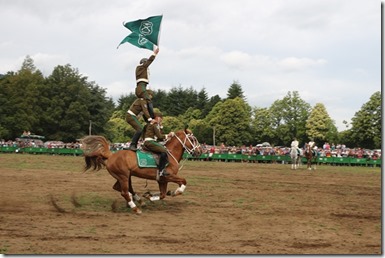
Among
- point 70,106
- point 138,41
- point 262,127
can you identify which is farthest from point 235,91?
point 138,41

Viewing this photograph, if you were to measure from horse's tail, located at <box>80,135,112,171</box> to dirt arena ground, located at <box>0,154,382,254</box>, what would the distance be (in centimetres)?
136

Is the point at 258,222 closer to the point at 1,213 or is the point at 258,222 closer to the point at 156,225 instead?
the point at 156,225

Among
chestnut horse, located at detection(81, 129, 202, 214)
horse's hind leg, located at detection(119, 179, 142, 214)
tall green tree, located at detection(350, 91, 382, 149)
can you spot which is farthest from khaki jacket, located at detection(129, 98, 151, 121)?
tall green tree, located at detection(350, 91, 382, 149)

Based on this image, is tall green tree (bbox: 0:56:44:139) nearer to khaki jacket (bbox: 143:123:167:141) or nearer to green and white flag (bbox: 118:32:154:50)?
green and white flag (bbox: 118:32:154:50)

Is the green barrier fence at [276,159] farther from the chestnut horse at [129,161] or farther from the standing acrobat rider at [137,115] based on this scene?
the standing acrobat rider at [137,115]

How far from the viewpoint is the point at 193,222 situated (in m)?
12.7

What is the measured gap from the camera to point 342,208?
1562cm

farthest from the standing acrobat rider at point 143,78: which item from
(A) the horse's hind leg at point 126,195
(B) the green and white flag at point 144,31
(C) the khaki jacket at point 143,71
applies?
(A) the horse's hind leg at point 126,195

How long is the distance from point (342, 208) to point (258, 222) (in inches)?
166

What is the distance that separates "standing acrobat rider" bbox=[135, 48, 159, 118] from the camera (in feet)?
50.3

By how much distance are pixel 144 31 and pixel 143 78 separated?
5.44 feet

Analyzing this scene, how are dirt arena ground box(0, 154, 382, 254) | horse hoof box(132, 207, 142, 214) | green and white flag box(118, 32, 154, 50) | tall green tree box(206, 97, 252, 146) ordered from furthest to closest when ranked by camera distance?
tall green tree box(206, 97, 252, 146)
green and white flag box(118, 32, 154, 50)
horse hoof box(132, 207, 142, 214)
dirt arena ground box(0, 154, 382, 254)

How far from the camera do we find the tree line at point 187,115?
296ft

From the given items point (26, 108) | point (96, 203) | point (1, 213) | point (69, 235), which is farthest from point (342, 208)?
point (26, 108)
